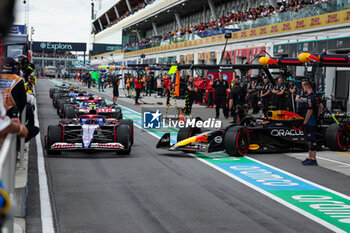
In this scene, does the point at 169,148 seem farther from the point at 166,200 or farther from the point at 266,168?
the point at 166,200

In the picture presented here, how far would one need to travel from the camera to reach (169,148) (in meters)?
12.1

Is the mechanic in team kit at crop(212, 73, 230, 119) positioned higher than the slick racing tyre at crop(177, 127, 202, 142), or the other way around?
the mechanic in team kit at crop(212, 73, 230, 119)

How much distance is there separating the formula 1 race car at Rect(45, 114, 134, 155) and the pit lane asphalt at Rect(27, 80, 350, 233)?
0.24m

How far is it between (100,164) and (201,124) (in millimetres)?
3299

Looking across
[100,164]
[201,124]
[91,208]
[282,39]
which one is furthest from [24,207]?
[282,39]

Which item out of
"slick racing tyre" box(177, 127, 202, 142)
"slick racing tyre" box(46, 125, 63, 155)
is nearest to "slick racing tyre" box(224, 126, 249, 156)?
"slick racing tyre" box(177, 127, 202, 142)

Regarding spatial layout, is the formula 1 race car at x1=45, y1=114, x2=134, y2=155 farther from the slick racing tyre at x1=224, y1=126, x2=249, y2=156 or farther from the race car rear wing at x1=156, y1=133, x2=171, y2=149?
the slick racing tyre at x1=224, y1=126, x2=249, y2=156

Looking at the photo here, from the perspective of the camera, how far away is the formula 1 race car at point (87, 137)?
1111 centimetres

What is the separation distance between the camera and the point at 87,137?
11.2m

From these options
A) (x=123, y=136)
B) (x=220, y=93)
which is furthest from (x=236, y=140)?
(x=220, y=93)

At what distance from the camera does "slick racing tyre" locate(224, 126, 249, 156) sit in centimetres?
1159

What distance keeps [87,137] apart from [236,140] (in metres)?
3.08

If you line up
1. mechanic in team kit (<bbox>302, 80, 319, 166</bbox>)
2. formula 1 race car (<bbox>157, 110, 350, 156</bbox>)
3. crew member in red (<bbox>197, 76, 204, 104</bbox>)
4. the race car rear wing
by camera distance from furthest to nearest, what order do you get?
crew member in red (<bbox>197, 76, 204, 104</bbox>) < the race car rear wing < formula 1 race car (<bbox>157, 110, 350, 156</bbox>) < mechanic in team kit (<bbox>302, 80, 319, 166</bbox>)

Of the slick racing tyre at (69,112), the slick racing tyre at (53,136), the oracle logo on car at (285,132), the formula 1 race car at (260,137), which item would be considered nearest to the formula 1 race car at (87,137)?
the slick racing tyre at (53,136)
